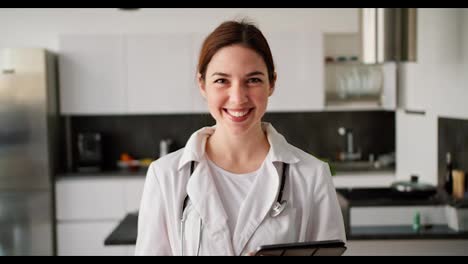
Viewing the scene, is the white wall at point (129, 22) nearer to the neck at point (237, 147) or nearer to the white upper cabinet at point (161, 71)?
the white upper cabinet at point (161, 71)

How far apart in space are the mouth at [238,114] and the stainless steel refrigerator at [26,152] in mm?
2866

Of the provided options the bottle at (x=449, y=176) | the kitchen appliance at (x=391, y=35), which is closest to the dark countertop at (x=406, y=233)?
the bottle at (x=449, y=176)

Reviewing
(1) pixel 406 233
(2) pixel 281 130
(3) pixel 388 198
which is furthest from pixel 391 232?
(2) pixel 281 130

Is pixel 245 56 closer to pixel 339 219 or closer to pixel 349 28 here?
pixel 339 219

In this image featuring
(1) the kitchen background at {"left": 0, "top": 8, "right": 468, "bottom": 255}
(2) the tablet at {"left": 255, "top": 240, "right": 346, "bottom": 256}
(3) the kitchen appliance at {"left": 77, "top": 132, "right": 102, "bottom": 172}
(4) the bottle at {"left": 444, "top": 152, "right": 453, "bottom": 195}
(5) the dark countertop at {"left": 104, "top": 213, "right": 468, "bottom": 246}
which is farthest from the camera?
(3) the kitchen appliance at {"left": 77, "top": 132, "right": 102, "bottom": 172}

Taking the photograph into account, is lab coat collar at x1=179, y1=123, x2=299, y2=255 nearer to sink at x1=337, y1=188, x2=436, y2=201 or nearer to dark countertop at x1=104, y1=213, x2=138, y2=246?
dark countertop at x1=104, y1=213, x2=138, y2=246

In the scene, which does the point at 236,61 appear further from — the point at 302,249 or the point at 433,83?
the point at 433,83

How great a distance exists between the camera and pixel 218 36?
2.98 ft

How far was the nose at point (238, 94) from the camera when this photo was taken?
2.88 feet

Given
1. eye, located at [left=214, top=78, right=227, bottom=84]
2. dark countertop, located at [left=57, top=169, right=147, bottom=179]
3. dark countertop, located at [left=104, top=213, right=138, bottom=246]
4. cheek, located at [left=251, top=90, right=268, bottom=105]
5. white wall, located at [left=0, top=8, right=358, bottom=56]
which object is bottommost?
dark countertop, located at [left=104, top=213, right=138, bottom=246]

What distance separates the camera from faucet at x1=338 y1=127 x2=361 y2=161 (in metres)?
3.98

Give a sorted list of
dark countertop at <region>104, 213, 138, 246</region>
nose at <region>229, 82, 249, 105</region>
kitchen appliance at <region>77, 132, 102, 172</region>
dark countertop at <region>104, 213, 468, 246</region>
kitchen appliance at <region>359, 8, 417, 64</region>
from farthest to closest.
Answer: kitchen appliance at <region>77, 132, 102, 172</region>, kitchen appliance at <region>359, 8, 417, 64</region>, dark countertop at <region>104, 213, 468, 246</region>, dark countertop at <region>104, 213, 138, 246</region>, nose at <region>229, 82, 249, 105</region>

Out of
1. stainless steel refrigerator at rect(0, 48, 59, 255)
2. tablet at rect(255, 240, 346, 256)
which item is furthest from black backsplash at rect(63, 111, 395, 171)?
tablet at rect(255, 240, 346, 256)

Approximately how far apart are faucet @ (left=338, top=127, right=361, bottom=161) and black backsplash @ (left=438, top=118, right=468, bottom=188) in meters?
1.07
